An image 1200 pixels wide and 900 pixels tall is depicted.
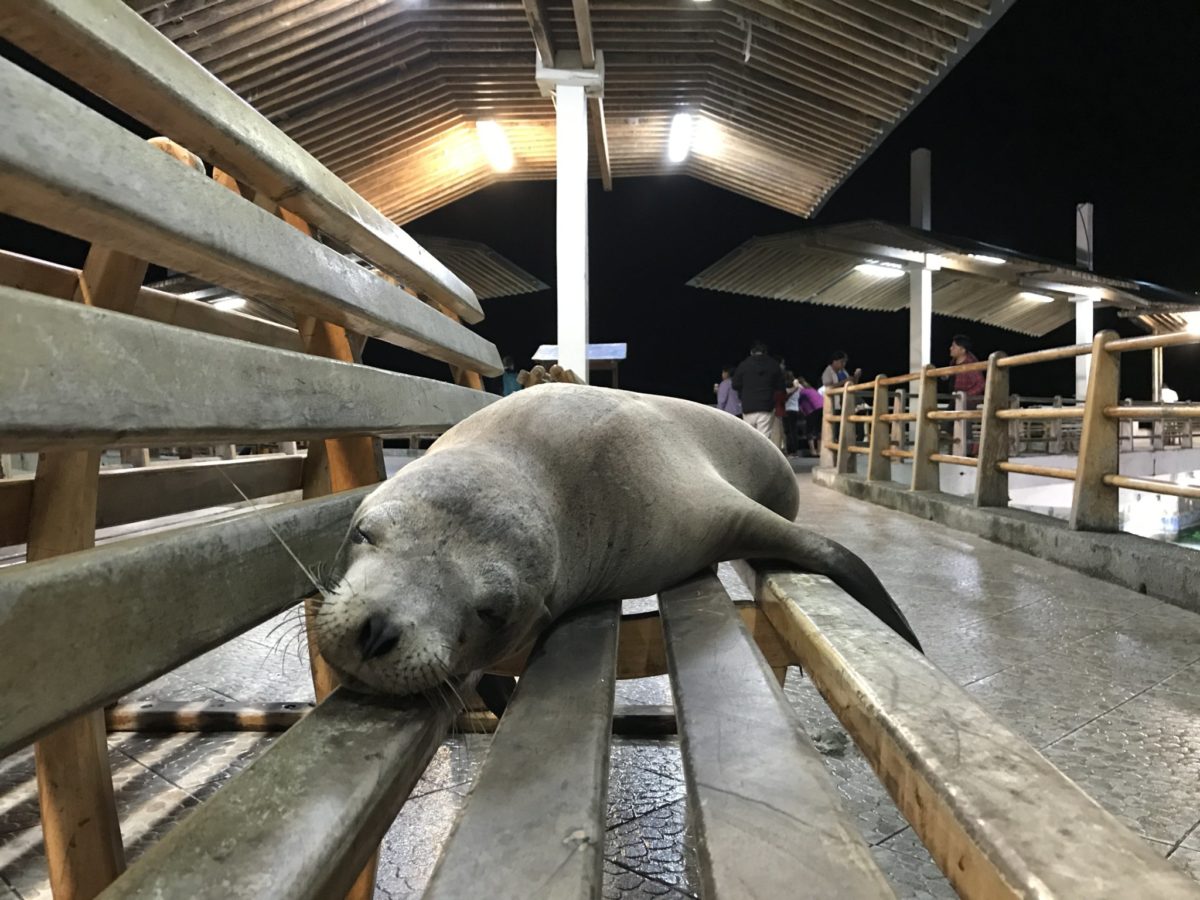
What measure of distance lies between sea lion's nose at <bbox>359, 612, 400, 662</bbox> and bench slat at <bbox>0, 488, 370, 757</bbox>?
175 millimetres

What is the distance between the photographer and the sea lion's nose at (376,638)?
1.03 m

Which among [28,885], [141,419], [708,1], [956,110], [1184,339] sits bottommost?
[28,885]

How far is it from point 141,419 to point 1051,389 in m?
30.5

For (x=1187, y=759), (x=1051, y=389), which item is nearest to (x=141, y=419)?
(x=1187, y=759)

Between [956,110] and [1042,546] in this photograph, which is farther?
[956,110]

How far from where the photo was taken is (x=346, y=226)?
72.6 inches

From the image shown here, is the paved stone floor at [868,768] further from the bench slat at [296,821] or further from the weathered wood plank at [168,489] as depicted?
the weathered wood plank at [168,489]

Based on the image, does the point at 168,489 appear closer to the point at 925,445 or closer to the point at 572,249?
the point at 572,249

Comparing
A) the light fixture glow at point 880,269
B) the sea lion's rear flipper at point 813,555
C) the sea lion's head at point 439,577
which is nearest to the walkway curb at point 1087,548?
the sea lion's rear flipper at point 813,555

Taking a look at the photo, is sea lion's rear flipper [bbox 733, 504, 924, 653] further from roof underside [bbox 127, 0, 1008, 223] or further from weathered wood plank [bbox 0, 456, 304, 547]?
roof underside [bbox 127, 0, 1008, 223]

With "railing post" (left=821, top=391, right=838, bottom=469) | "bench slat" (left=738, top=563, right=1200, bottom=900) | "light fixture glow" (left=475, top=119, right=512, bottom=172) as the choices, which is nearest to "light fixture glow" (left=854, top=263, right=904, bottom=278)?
"railing post" (left=821, top=391, right=838, bottom=469)

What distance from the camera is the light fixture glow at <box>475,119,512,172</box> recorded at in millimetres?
7828

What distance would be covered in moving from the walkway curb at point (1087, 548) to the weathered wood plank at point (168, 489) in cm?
358

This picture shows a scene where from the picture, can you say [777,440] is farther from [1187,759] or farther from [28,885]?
[28,885]
